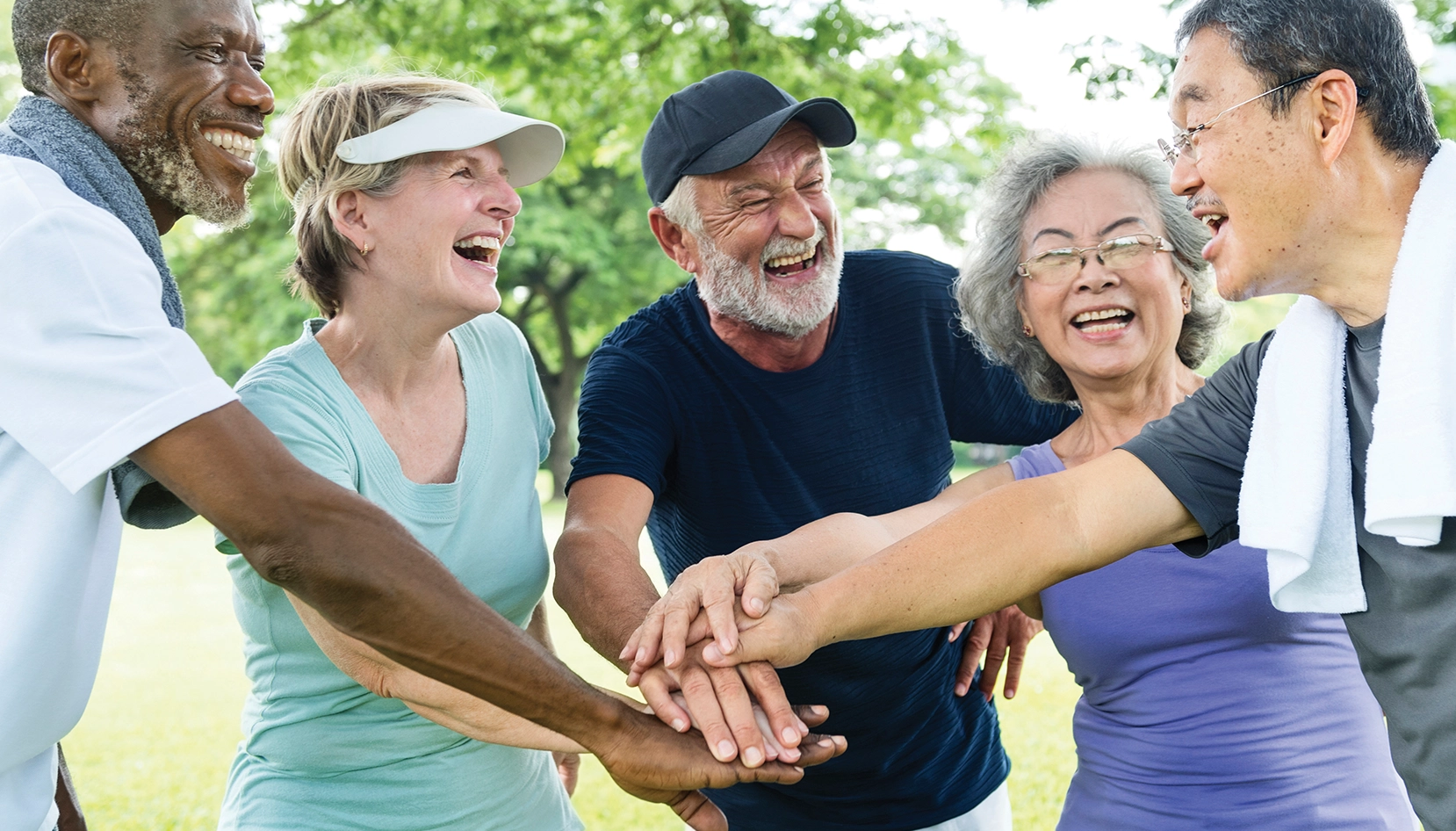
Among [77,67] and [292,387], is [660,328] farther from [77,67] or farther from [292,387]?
[77,67]

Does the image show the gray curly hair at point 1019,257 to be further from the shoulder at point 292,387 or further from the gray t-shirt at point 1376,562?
the shoulder at point 292,387

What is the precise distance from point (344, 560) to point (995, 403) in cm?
191

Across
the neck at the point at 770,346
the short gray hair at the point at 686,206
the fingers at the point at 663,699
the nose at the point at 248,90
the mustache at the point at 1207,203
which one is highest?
the mustache at the point at 1207,203

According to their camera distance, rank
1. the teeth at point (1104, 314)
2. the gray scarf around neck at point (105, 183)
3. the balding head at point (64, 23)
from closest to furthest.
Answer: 1. the gray scarf around neck at point (105, 183)
2. the balding head at point (64, 23)
3. the teeth at point (1104, 314)

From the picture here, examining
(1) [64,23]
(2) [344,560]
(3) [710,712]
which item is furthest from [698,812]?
(1) [64,23]

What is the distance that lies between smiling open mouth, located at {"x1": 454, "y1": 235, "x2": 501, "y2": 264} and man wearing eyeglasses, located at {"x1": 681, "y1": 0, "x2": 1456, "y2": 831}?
142 centimetres

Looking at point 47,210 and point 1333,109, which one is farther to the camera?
point 1333,109

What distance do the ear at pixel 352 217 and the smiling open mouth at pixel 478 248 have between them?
0.66 ft

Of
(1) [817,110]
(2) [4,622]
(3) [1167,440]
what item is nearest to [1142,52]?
(1) [817,110]

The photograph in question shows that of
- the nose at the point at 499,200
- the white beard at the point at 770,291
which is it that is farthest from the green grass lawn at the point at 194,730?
the nose at the point at 499,200

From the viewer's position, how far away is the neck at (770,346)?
120 inches

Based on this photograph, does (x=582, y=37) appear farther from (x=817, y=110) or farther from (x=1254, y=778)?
(x=1254, y=778)

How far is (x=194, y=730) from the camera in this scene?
8.20m

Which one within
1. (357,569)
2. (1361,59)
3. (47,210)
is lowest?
(357,569)
